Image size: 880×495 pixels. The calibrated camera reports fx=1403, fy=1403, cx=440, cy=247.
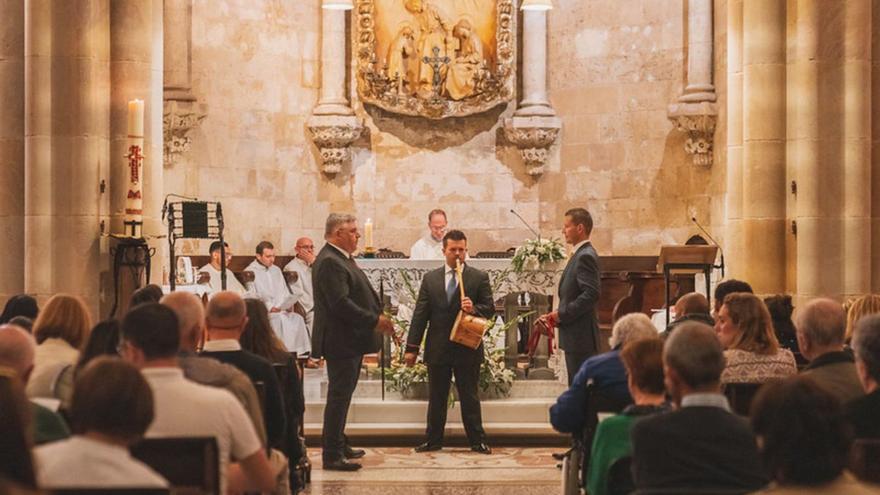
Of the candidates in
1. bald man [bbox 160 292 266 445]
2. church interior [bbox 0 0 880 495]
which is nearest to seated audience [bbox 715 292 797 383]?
church interior [bbox 0 0 880 495]

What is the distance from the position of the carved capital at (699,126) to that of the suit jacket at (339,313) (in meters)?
7.06

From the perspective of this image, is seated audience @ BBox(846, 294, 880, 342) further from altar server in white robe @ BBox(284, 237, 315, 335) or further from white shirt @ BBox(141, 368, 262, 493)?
altar server in white robe @ BBox(284, 237, 315, 335)

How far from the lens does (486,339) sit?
37.0ft

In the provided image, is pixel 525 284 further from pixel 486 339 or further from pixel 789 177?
pixel 789 177

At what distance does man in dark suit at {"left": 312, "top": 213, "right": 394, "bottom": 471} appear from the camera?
898cm

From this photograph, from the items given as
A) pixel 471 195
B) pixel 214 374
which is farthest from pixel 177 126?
pixel 214 374

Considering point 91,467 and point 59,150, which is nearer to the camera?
point 91,467

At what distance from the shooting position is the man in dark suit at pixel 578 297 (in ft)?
30.6

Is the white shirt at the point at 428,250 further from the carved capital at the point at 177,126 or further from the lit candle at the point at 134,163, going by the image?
the lit candle at the point at 134,163

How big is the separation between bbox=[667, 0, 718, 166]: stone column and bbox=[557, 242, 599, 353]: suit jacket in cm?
625

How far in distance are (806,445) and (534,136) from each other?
42.6ft

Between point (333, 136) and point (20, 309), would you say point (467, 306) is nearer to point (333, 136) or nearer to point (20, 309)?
point (20, 309)

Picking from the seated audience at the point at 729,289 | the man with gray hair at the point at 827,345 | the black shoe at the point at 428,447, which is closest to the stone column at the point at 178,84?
the black shoe at the point at 428,447

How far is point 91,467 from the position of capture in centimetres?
351
